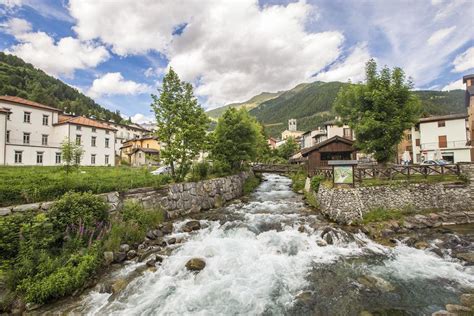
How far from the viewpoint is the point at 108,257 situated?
9898 mm

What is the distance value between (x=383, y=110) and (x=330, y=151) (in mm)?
10161

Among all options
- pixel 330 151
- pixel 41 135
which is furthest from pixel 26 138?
pixel 330 151

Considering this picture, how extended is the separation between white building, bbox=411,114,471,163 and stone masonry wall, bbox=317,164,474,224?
25511 millimetres

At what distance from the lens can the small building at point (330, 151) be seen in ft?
93.9

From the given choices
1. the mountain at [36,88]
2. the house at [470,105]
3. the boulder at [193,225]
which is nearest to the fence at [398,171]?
the boulder at [193,225]

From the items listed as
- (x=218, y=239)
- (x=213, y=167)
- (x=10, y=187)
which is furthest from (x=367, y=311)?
(x=213, y=167)

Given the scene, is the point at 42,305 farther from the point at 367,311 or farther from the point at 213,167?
the point at 213,167

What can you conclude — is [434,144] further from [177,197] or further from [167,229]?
[167,229]

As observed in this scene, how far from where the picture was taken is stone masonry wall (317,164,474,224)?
15.4 m

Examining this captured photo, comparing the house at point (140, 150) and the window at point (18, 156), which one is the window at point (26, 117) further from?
the house at point (140, 150)

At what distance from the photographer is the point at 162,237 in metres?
13.1

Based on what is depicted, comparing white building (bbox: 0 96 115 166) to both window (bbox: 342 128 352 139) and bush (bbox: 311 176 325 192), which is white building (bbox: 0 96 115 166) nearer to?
bush (bbox: 311 176 325 192)

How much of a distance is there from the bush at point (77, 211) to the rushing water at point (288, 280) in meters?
3.33

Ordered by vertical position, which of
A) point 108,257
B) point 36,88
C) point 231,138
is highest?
point 36,88
